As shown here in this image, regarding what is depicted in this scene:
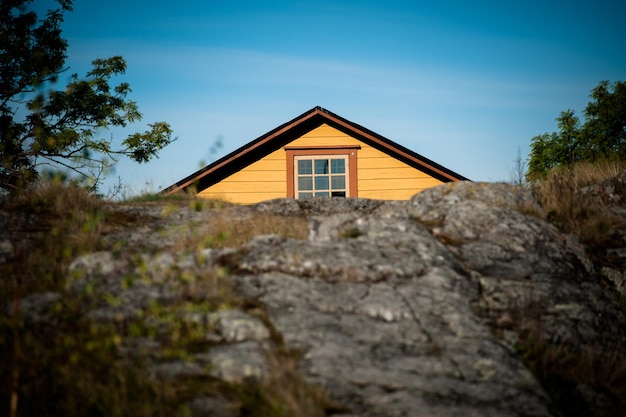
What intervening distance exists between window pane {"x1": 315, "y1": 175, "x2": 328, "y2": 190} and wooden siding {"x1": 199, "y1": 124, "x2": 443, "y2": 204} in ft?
3.45

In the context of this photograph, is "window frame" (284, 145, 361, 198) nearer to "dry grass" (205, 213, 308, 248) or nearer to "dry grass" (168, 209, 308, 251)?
"dry grass" (168, 209, 308, 251)

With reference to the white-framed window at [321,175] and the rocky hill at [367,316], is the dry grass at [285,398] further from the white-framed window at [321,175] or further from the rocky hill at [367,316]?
the white-framed window at [321,175]

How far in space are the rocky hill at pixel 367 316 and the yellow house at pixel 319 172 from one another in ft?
27.4

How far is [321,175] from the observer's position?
1464 centimetres

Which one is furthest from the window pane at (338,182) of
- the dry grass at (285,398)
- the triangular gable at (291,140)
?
the dry grass at (285,398)

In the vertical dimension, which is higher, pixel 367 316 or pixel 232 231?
pixel 232 231

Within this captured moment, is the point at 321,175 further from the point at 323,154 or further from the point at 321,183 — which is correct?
the point at 323,154

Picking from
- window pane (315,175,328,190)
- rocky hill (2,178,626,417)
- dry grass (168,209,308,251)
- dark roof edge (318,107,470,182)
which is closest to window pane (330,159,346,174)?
window pane (315,175,328,190)

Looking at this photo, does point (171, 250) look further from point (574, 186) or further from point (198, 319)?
point (574, 186)

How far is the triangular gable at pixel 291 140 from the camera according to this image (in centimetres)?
1407

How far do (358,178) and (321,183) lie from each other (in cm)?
124

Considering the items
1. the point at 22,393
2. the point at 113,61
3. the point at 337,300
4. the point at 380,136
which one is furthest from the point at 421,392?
the point at 113,61

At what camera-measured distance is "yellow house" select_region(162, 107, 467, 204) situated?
14.5 metres

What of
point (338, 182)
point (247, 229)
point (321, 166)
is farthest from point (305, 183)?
point (247, 229)
